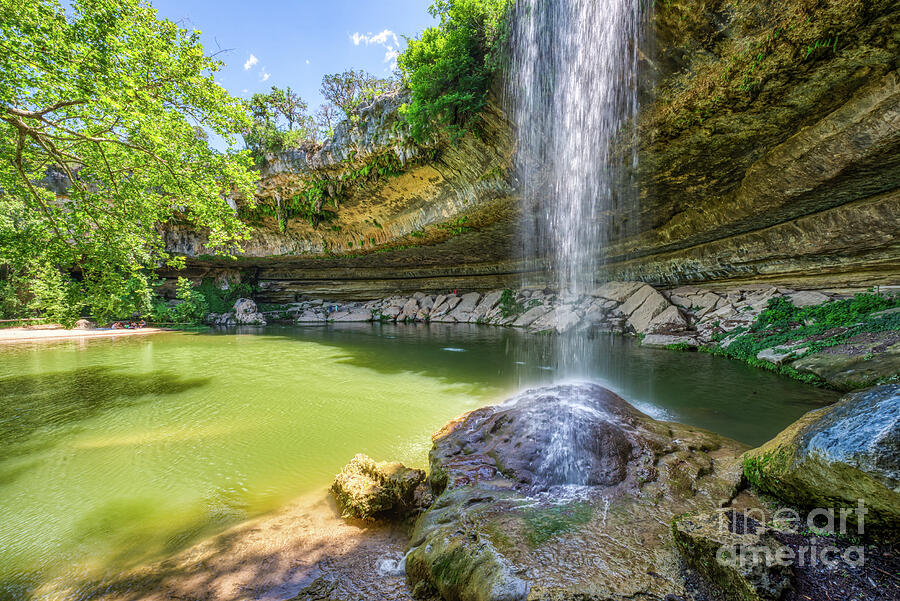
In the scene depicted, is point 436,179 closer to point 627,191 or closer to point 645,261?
point 627,191

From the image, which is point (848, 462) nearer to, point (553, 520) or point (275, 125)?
point (553, 520)

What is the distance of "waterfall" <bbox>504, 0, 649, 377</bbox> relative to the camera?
612 centimetres

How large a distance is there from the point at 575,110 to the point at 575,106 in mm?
84

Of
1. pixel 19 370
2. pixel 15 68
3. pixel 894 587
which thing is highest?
pixel 15 68

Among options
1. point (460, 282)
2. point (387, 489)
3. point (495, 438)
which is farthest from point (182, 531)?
point (460, 282)

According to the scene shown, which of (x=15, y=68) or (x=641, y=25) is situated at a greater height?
(x=641, y=25)

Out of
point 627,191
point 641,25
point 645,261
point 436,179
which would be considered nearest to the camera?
point 641,25

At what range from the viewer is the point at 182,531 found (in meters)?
2.53

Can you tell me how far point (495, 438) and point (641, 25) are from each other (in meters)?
6.91

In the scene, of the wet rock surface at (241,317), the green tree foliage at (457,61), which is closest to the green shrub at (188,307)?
the wet rock surface at (241,317)

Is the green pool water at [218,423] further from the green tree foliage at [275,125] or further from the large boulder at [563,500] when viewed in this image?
the green tree foliage at [275,125]

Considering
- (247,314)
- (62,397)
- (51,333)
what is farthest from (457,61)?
(51,333)

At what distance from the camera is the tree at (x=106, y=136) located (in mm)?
4715

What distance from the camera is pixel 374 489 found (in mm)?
2680
